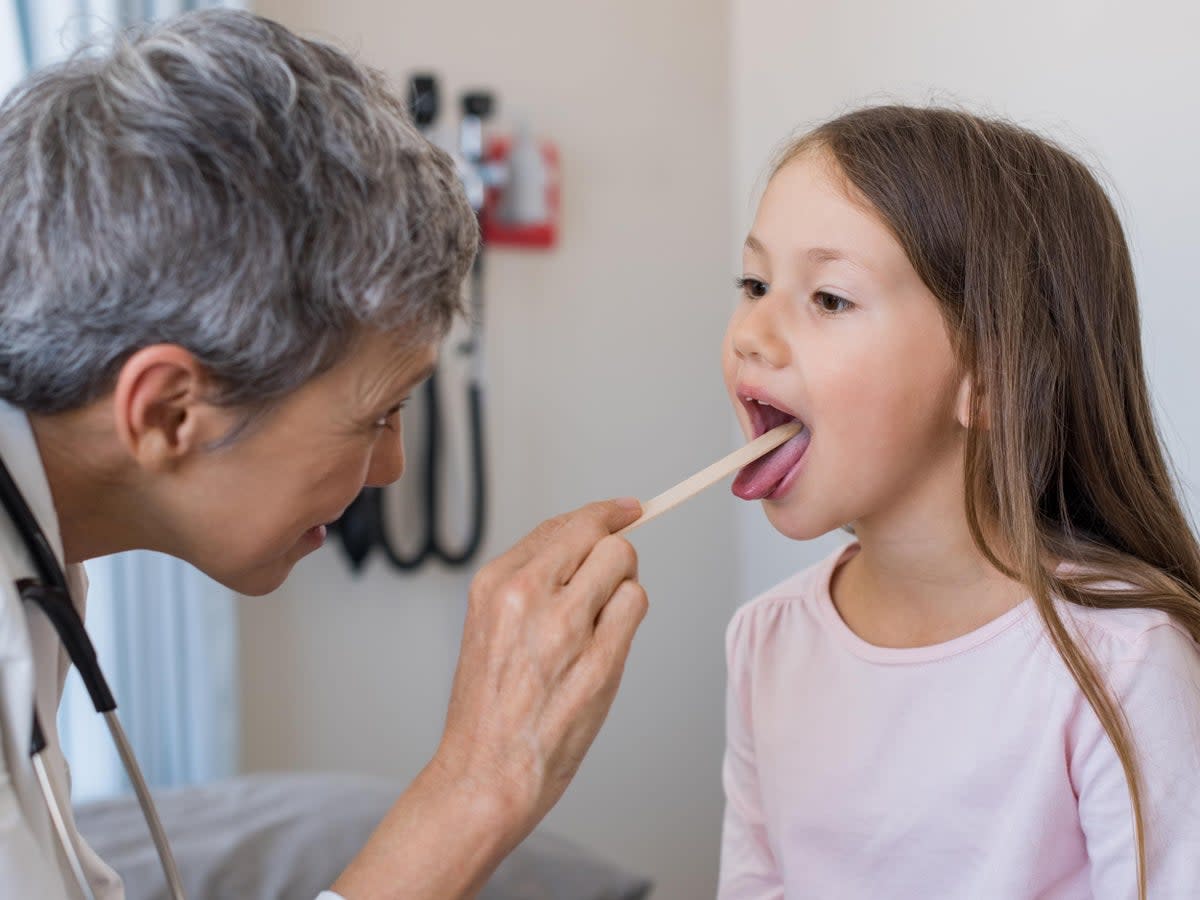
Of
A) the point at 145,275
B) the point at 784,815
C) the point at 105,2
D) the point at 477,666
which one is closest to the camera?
the point at 145,275

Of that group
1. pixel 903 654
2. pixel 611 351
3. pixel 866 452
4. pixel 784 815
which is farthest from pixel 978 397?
pixel 611 351

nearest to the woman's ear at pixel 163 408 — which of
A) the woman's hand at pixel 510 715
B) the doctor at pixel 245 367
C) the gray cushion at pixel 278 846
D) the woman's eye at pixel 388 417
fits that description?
the doctor at pixel 245 367

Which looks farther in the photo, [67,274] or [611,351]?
[611,351]

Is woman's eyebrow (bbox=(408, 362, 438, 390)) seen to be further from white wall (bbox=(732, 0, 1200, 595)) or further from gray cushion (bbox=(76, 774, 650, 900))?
gray cushion (bbox=(76, 774, 650, 900))

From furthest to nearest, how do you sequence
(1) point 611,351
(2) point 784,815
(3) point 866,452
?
(1) point 611,351 → (2) point 784,815 → (3) point 866,452

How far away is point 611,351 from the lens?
2.70 m

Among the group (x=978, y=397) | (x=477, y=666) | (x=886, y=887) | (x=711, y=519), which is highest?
(x=978, y=397)

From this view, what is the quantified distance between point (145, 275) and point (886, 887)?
0.86 m

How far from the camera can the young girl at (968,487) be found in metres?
1.11

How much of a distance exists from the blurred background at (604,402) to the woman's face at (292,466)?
1.25 metres

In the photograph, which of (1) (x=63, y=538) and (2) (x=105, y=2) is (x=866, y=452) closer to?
(1) (x=63, y=538)

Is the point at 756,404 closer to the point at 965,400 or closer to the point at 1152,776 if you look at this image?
the point at 965,400

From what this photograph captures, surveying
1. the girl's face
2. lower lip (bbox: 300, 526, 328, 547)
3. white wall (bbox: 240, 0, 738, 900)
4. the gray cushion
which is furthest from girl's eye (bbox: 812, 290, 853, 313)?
white wall (bbox: 240, 0, 738, 900)

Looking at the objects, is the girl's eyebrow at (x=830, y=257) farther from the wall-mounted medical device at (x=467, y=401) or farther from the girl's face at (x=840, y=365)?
the wall-mounted medical device at (x=467, y=401)
